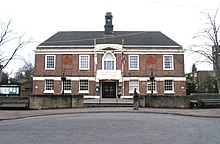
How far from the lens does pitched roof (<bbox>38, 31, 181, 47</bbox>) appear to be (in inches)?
1768

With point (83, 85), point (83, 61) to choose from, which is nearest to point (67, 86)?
point (83, 85)

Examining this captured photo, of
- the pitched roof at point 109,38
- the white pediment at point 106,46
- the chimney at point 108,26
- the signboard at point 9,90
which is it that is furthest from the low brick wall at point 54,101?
the chimney at point 108,26

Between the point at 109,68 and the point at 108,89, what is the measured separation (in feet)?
10.6

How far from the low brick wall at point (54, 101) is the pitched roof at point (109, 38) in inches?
729

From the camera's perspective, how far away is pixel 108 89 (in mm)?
43500

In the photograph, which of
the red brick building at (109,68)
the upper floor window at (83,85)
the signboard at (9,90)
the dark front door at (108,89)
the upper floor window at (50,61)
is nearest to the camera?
the signboard at (9,90)

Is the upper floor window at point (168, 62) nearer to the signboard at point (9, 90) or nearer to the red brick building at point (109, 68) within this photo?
the red brick building at point (109, 68)

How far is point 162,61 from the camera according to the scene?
43625mm

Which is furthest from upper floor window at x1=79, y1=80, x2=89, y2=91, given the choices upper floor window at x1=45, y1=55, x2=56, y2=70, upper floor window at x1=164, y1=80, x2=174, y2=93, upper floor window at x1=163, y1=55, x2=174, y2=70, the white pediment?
upper floor window at x1=163, y1=55, x2=174, y2=70

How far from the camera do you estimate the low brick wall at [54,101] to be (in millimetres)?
26078

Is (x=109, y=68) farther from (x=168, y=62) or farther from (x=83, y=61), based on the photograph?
(x=168, y=62)

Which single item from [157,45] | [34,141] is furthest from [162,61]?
[34,141]

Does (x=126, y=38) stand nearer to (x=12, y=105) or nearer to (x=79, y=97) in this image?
(x=79, y=97)

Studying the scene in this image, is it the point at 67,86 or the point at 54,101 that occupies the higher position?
the point at 67,86
